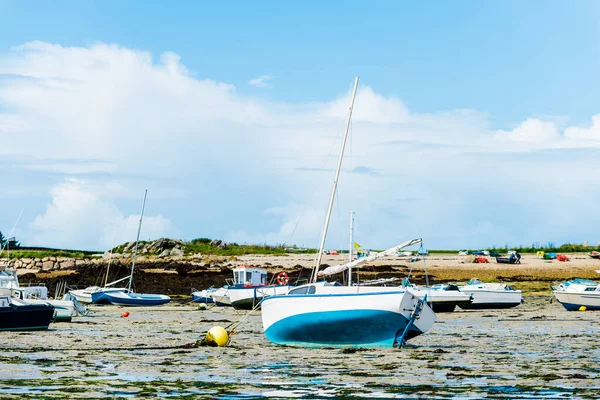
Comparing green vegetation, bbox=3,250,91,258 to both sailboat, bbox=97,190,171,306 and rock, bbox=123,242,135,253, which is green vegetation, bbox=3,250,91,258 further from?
sailboat, bbox=97,190,171,306

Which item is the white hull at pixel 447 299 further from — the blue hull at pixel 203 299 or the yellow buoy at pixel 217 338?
the yellow buoy at pixel 217 338

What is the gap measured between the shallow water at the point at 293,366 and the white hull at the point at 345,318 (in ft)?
1.91

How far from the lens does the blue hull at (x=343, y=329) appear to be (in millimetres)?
24859

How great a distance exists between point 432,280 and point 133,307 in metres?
23.3

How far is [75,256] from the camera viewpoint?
351 ft

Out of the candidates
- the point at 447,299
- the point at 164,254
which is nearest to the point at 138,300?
the point at 447,299

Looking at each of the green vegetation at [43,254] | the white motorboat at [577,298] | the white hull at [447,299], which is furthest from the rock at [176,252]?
the white motorboat at [577,298]

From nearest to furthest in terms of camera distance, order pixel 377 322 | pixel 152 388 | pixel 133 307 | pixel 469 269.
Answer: pixel 152 388
pixel 377 322
pixel 133 307
pixel 469 269

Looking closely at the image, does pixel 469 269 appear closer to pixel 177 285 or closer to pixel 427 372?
pixel 177 285

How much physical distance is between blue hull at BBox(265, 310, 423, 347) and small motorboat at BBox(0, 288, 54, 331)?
36.1 ft

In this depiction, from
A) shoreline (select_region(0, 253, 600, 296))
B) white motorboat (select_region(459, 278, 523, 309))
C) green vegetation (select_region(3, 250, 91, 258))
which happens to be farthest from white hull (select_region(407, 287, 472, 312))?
green vegetation (select_region(3, 250, 91, 258))

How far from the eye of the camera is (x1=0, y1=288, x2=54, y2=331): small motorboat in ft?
106

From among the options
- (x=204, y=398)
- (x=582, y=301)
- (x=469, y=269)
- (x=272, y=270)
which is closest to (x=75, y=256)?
(x=272, y=270)

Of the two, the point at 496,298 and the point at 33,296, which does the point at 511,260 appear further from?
the point at 33,296
